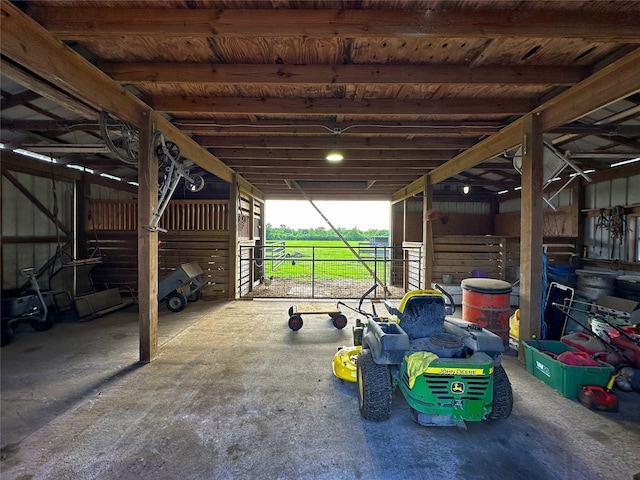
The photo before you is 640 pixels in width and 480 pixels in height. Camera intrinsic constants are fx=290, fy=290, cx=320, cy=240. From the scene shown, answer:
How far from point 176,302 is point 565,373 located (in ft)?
19.7

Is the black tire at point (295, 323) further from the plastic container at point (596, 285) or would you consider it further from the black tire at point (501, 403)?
the plastic container at point (596, 285)

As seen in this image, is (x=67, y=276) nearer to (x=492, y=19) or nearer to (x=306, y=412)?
(x=306, y=412)

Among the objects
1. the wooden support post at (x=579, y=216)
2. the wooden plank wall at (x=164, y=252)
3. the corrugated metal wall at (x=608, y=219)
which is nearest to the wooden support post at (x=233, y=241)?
the wooden plank wall at (x=164, y=252)

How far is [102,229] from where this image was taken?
685 cm

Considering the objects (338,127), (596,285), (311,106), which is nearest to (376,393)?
(311,106)

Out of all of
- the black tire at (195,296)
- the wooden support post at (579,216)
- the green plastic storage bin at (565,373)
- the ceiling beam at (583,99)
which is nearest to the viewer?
the ceiling beam at (583,99)

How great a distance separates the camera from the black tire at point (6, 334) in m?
3.93

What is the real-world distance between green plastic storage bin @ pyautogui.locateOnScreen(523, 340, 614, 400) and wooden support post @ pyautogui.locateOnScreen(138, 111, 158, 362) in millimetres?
4348

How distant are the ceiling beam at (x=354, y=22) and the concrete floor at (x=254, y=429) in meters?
2.98

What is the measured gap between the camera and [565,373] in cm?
272

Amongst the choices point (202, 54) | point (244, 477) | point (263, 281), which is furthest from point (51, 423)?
point (263, 281)

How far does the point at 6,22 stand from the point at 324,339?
170 inches

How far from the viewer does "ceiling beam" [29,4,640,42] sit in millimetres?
2127

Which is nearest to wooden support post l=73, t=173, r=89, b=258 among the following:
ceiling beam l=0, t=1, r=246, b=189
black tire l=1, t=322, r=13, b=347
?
black tire l=1, t=322, r=13, b=347
